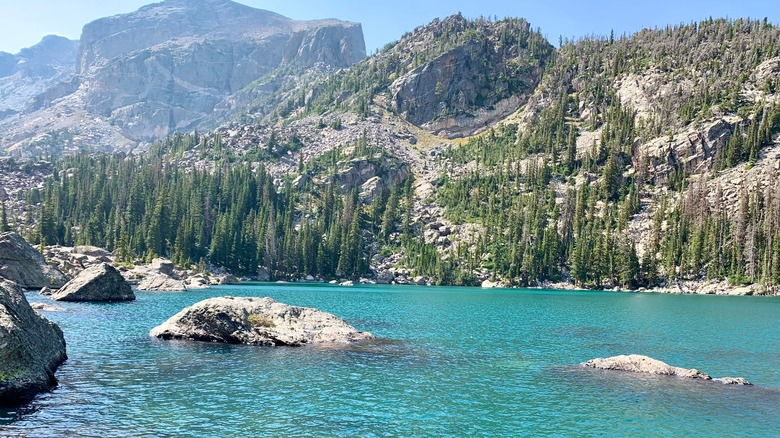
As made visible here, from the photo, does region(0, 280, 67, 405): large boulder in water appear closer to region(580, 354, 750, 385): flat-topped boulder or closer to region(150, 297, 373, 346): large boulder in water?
region(150, 297, 373, 346): large boulder in water

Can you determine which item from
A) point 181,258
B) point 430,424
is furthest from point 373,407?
point 181,258

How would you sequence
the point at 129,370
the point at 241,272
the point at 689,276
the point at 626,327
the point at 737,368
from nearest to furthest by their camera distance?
the point at 129,370 → the point at 737,368 → the point at 626,327 → the point at 689,276 → the point at 241,272

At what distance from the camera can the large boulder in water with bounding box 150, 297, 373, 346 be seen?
45.7 meters

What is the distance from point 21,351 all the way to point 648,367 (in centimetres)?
3801

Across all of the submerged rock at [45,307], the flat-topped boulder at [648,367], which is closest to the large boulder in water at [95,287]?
the submerged rock at [45,307]

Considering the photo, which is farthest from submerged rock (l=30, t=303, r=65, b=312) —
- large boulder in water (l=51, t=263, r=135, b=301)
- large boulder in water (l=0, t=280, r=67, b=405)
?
large boulder in water (l=0, t=280, r=67, b=405)

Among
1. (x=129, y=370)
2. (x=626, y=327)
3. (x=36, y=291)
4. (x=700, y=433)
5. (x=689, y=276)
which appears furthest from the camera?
(x=689, y=276)

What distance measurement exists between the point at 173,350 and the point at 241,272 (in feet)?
523

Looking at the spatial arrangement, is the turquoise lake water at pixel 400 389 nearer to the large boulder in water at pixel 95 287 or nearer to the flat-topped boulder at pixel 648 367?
the flat-topped boulder at pixel 648 367

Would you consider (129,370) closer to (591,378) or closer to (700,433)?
(591,378)

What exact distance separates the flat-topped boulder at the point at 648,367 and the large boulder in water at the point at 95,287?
224ft

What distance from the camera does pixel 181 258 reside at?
552 feet

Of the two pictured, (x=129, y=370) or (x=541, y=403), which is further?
(x=129, y=370)

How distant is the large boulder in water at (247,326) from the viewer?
1799 inches
